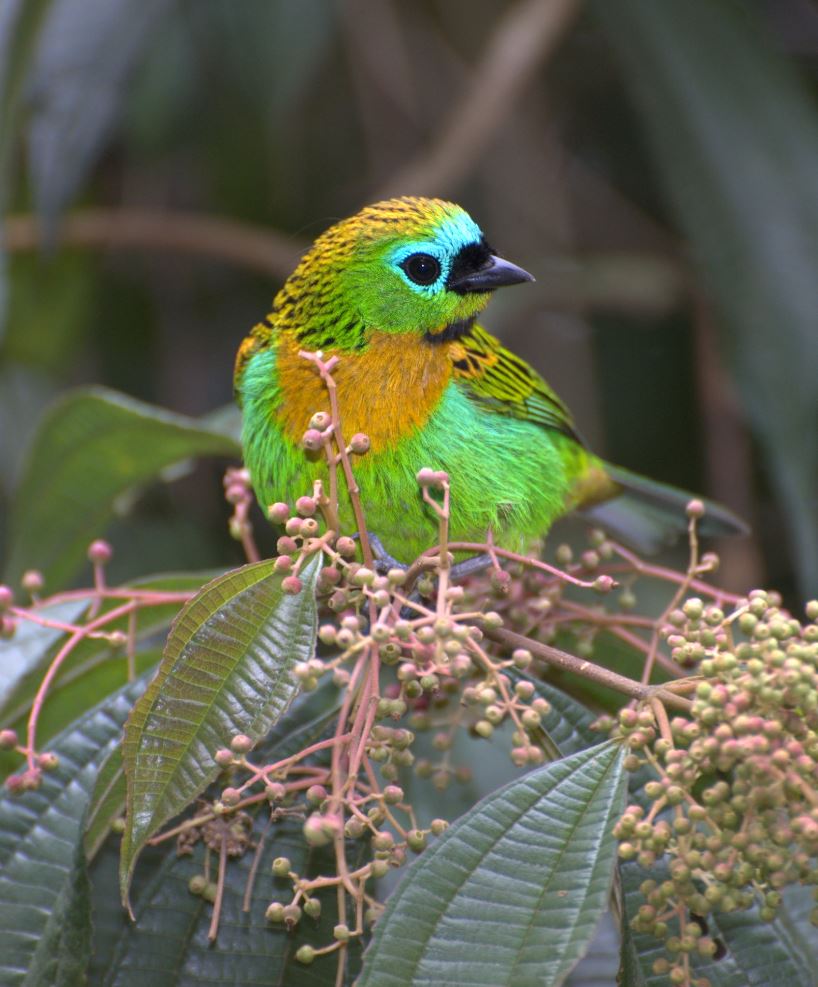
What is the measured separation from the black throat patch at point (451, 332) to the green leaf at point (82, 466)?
0.57 metres

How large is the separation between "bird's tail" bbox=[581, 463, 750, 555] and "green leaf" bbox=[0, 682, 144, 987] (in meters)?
1.58

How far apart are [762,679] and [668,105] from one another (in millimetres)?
2949

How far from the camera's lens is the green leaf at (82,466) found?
2820mm

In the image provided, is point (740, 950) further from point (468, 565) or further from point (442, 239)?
point (442, 239)

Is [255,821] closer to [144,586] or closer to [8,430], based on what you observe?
[144,586]

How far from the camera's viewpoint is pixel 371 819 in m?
1.66

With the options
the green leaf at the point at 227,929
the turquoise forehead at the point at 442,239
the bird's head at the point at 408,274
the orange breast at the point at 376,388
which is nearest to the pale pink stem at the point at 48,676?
the green leaf at the point at 227,929

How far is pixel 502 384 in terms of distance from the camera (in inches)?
109

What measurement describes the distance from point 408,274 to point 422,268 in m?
0.03

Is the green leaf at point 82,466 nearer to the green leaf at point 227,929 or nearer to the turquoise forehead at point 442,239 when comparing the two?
the turquoise forehead at point 442,239

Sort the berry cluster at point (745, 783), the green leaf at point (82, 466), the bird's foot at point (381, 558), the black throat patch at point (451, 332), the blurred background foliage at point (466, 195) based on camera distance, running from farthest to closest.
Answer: the blurred background foliage at point (466, 195), the green leaf at point (82, 466), the black throat patch at point (451, 332), the bird's foot at point (381, 558), the berry cluster at point (745, 783)

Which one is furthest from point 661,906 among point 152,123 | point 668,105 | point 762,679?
point 152,123

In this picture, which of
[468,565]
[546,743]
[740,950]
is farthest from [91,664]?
[740,950]

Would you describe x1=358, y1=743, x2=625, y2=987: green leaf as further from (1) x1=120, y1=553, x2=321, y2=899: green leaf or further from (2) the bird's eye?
(2) the bird's eye
